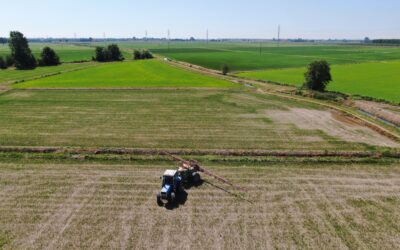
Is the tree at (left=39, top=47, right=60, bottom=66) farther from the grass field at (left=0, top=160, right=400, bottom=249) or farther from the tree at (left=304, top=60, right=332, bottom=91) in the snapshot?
the grass field at (left=0, top=160, right=400, bottom=249)

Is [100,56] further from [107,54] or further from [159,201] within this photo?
[159,201]

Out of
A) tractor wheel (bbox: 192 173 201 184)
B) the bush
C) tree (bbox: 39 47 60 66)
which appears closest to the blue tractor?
tractor wheel (bbox: 192 173 201 184)

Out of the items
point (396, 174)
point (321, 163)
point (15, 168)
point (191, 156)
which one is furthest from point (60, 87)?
point (396, 174)

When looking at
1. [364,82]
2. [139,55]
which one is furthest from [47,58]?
[364,82]

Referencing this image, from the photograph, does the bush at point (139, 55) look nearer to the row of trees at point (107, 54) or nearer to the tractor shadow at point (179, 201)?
the row of trees at point (107, 54)

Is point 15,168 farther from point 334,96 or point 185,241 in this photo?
point 334,96

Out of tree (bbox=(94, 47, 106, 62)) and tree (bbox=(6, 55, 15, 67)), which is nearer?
tree (bbox=(6, 55, 15, 67))
